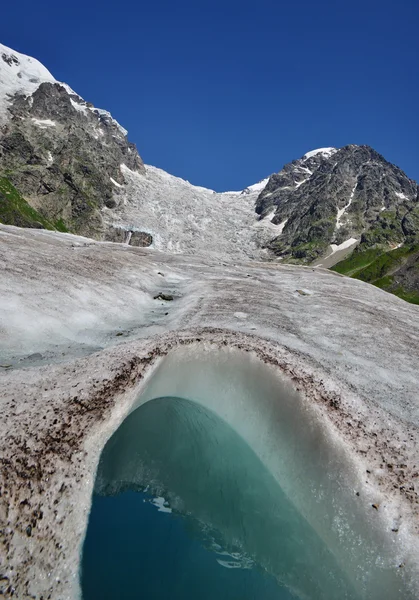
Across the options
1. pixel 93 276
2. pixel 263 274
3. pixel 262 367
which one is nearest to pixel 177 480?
pixel 262 367

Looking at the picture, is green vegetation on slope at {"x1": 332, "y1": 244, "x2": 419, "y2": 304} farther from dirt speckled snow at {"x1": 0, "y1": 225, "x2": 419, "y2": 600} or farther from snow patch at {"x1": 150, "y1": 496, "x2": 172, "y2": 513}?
snow patch at {"x1": 150, "y1": 496, "x2": 172, "y2": 513}

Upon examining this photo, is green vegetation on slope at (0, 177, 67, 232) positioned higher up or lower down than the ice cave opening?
lower down

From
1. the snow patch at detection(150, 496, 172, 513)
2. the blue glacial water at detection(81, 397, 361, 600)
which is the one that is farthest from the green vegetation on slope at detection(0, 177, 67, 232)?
the snow patch at detection(150, 496, 172, 513)

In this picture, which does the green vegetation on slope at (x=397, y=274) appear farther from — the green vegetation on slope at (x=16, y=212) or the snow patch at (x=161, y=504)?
the snow patch at (x=161, y=504)

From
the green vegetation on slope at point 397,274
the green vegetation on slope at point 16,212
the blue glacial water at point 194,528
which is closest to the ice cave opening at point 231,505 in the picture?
the blue glacial water at point 194,528

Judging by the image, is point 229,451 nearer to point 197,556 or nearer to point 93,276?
point 197,556

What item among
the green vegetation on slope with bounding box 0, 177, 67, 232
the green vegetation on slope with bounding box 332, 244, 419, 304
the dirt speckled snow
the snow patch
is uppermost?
the green vegetation on slope with bounding box 332, 244, 419, 304
